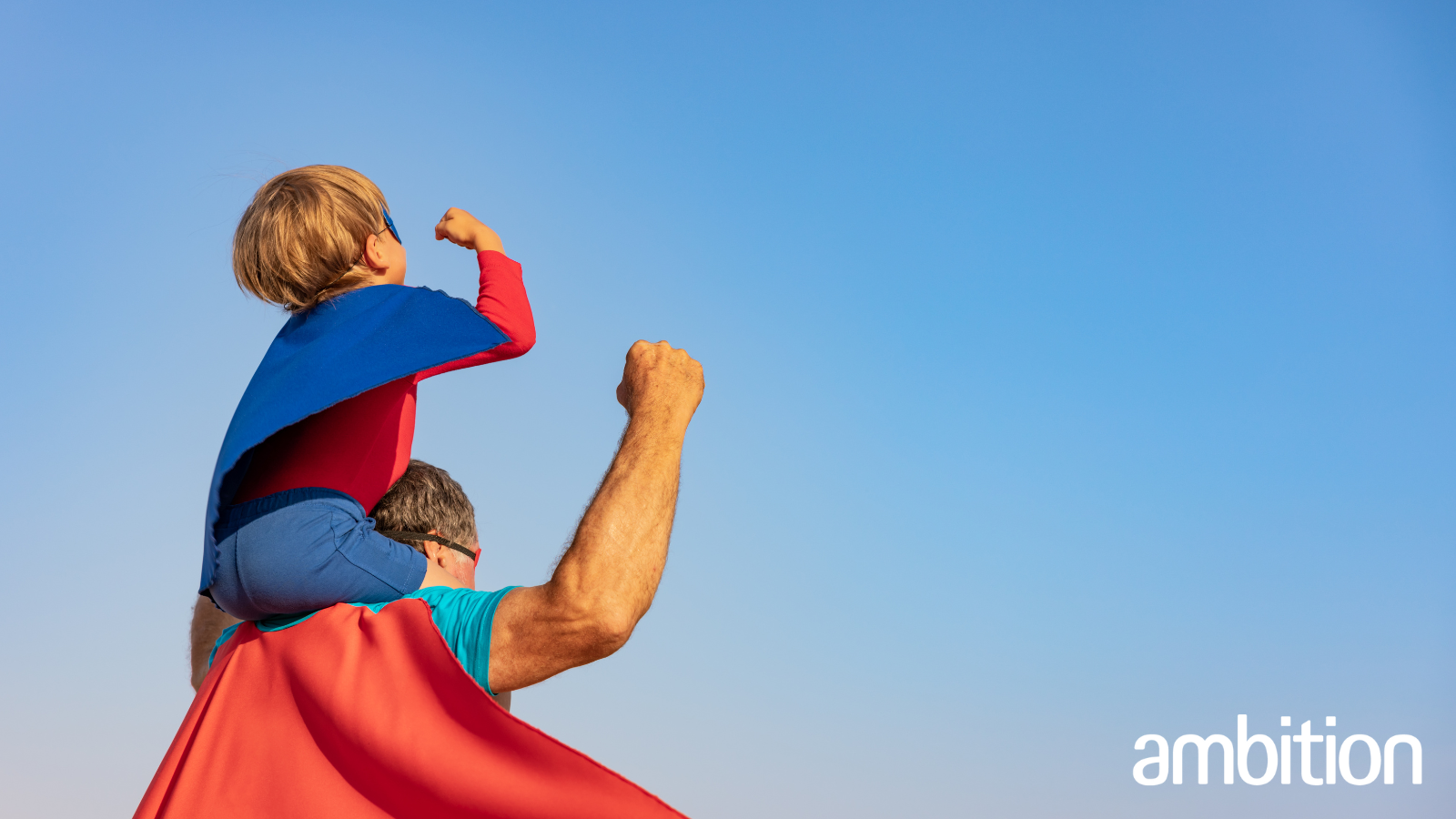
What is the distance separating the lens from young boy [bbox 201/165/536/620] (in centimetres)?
210

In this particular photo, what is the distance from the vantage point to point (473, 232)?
2.61m

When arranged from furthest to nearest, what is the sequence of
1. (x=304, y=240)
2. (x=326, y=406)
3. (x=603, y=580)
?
(x=304, y=240) → (x=326, y=406) → (x=603, y=580)

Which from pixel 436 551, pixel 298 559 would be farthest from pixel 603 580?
pixel 436 551

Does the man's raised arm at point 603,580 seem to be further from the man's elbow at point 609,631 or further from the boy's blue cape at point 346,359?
the boy's blue cape at point 346,359

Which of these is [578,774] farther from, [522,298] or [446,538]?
[446,538]

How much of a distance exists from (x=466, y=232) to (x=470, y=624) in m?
1.04

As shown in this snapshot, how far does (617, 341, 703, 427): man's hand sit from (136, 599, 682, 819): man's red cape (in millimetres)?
537

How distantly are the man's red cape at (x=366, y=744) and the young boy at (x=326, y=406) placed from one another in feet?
0.36

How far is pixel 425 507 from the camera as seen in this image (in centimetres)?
474

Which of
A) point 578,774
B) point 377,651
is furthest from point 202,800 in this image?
point 578,774

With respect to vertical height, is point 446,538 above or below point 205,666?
above

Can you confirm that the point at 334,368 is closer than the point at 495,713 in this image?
No

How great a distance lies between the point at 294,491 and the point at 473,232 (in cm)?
75

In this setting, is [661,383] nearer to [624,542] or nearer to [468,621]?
[624,542]
